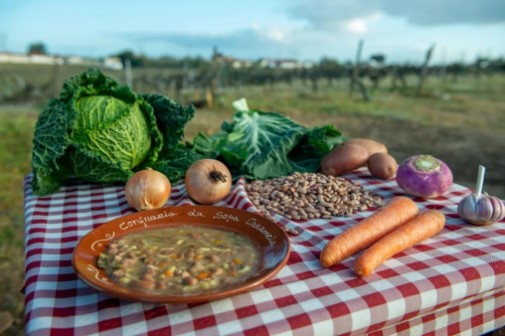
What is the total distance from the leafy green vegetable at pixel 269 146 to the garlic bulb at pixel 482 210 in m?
0.96

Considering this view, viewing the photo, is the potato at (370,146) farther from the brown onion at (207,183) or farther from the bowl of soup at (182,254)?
the bowl of soup at (182,254)

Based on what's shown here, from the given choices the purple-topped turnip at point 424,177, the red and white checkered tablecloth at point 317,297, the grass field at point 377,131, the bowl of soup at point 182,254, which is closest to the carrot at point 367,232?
the red and white checkered tablecloth at point 317,297

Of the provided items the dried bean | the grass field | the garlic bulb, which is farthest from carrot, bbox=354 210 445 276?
the grass field

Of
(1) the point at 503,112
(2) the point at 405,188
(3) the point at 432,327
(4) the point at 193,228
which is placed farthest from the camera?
(1) the point at 503,112

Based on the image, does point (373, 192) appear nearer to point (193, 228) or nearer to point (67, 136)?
point (193, 228)

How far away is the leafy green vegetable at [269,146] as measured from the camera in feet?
8.23

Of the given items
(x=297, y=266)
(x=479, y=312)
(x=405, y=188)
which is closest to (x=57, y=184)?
(x=297, y=266)

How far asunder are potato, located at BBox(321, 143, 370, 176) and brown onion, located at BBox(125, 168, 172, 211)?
3.35 ft

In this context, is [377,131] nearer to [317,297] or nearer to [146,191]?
[146,191]

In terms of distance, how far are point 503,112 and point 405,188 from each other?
14756mm

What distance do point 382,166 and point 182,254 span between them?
4.86 ft

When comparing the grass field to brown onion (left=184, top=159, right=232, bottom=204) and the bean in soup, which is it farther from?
the bean in soup

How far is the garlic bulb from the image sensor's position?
1749 mm

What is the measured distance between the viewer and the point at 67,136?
7.41 ft
